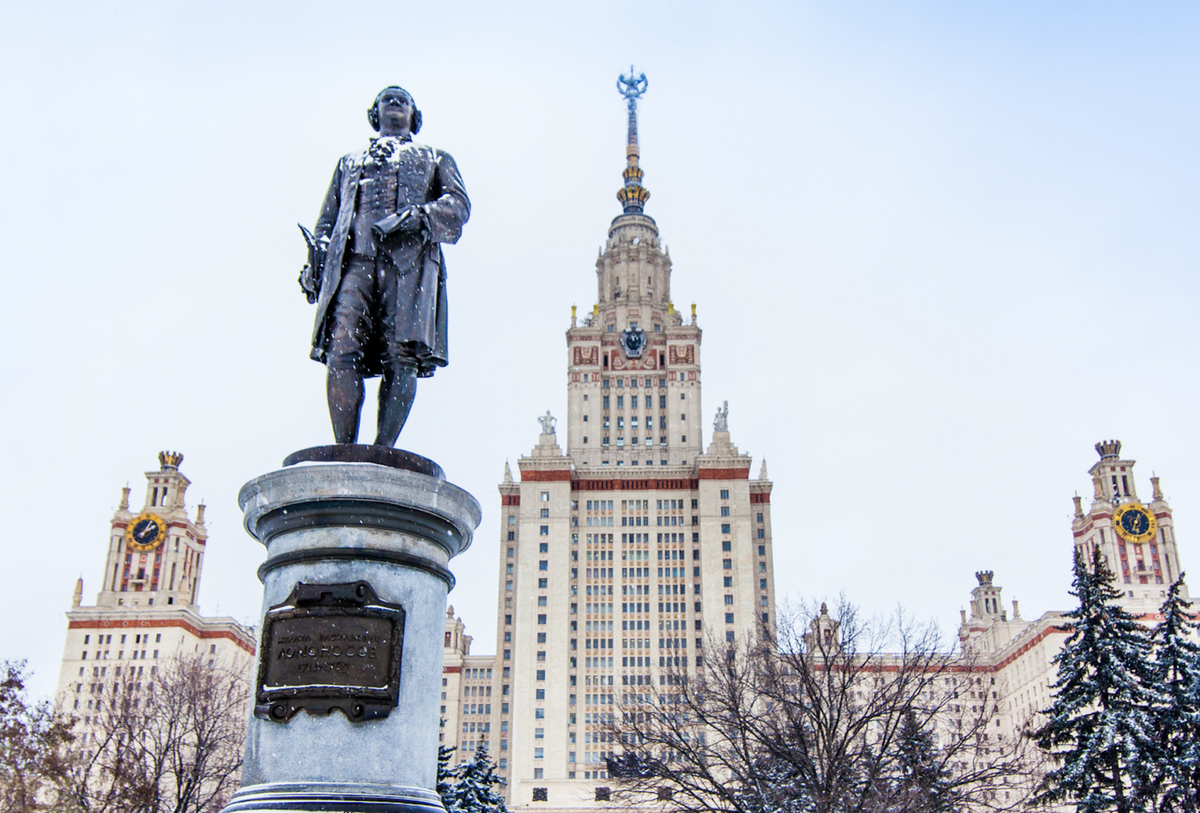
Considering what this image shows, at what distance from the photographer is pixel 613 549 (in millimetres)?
109500

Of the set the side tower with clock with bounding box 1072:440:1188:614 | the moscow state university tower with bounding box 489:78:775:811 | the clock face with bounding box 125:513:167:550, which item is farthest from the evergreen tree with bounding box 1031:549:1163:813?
the clock face with bounding box 125:513:167:550

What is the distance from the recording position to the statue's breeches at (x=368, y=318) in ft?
24.5

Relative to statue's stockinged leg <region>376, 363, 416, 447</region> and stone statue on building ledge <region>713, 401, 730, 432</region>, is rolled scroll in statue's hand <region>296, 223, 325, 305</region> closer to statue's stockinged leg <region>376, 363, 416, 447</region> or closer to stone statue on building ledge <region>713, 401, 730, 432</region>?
statue's stockinged leg <region>376, 363, 416, 447</region>

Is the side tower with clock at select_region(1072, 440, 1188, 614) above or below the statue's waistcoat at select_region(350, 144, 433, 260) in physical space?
above

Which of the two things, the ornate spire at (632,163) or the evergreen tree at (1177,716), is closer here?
the evergreen tree at (1177,716)

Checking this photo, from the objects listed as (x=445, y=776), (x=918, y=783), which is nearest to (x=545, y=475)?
(x=445, y=776)

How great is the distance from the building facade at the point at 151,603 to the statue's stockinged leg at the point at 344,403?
108m

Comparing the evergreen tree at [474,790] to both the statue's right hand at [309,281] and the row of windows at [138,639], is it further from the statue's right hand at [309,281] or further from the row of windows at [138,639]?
the row of windows at [138,639]

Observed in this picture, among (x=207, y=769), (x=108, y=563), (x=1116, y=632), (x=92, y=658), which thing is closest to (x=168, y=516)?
(x=108, y=563)

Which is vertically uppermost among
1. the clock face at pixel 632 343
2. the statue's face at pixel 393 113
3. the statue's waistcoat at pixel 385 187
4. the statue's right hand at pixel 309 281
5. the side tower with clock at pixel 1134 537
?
the clock face at pixel 632 343

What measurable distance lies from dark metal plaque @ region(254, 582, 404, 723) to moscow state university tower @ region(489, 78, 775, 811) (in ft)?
298

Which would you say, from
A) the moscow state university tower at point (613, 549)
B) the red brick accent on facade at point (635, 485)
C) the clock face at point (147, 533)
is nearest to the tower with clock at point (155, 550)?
the clock face at point (147, 533)

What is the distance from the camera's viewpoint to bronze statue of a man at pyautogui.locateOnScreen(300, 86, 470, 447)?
295 inches

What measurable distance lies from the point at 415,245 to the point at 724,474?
342ft
